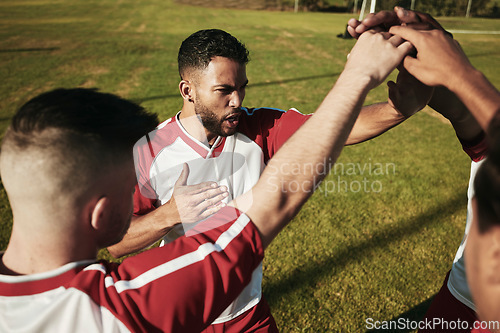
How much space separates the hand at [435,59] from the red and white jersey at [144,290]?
80 cm

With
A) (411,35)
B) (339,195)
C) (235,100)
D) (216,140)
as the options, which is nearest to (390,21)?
(411,35)

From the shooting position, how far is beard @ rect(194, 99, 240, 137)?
2.23 metres

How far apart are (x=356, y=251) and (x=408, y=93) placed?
2.72 m

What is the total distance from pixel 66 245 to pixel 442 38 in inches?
55.6

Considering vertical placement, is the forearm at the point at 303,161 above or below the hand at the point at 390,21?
below

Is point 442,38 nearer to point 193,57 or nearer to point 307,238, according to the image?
point 193,57

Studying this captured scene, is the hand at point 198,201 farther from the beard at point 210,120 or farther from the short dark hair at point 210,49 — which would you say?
the short dark hair at point 210,49

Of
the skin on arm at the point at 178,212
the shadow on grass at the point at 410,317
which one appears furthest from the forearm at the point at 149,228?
the shadow on grass at the point at 410,317

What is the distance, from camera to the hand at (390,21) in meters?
1.29

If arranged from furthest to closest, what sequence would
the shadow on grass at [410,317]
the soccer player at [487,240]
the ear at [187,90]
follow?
the shadow on grass at [410,317], the ear at [187,90], the soccer player at [487,240]

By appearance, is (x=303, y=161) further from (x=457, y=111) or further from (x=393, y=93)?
(x=457, y=111)

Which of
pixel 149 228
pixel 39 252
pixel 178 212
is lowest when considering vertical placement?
pixel 149 228

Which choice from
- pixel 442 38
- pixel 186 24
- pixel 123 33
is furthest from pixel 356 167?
pixel 186 24

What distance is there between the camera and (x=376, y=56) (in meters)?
1.06
